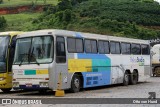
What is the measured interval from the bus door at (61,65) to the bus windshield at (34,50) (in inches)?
15.2

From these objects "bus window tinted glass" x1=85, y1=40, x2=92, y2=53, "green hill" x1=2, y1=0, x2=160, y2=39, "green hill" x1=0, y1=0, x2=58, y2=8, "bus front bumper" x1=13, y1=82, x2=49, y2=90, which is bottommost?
"bus front bumper" x1=13, y1=82, x2=49, y2=90

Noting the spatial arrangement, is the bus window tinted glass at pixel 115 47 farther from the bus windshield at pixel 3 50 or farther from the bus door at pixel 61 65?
the bus windshield at pixel 3 50

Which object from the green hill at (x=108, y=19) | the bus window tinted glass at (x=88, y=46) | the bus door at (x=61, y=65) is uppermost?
the green hill at (x=108, y=19)

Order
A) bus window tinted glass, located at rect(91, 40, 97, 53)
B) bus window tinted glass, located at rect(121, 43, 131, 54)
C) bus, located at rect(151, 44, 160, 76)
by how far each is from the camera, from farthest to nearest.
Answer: bus, located at rect(151, 44, 160, 76) < bus window tinted glass, located at rect(121, 43, 131, 54) < bus window tinted glass, located at rect(91, 40, 97, 53)

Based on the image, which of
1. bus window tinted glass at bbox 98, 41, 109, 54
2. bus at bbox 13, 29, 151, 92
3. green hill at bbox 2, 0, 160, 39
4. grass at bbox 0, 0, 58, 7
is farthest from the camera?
grass at bbox 0, 0, 58, 7

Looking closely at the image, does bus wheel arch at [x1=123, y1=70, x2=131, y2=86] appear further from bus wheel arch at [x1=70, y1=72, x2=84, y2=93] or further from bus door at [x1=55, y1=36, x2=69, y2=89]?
bus door at [x1=55, y1=36, x2=69, y2=89]

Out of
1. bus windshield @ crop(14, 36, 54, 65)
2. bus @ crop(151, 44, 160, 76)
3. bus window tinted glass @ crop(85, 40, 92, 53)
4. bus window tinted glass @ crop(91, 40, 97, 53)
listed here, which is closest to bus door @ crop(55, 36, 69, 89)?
bus windshield @ crop(14, 36, 54, 65)

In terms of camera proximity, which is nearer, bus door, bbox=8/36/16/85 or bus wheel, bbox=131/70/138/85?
bus door, bbox=8/36/16/85

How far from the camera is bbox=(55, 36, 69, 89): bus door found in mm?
18672

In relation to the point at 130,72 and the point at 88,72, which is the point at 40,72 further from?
the point at 130,72

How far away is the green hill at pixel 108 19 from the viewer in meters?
66.5

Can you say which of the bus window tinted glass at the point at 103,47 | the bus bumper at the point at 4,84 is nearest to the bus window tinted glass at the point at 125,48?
the bus window tinted glass at the point at 103,47

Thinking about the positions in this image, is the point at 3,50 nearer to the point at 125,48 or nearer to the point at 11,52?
the point at 11,52

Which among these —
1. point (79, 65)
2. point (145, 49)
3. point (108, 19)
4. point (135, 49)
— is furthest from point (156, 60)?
point (108, 19)
